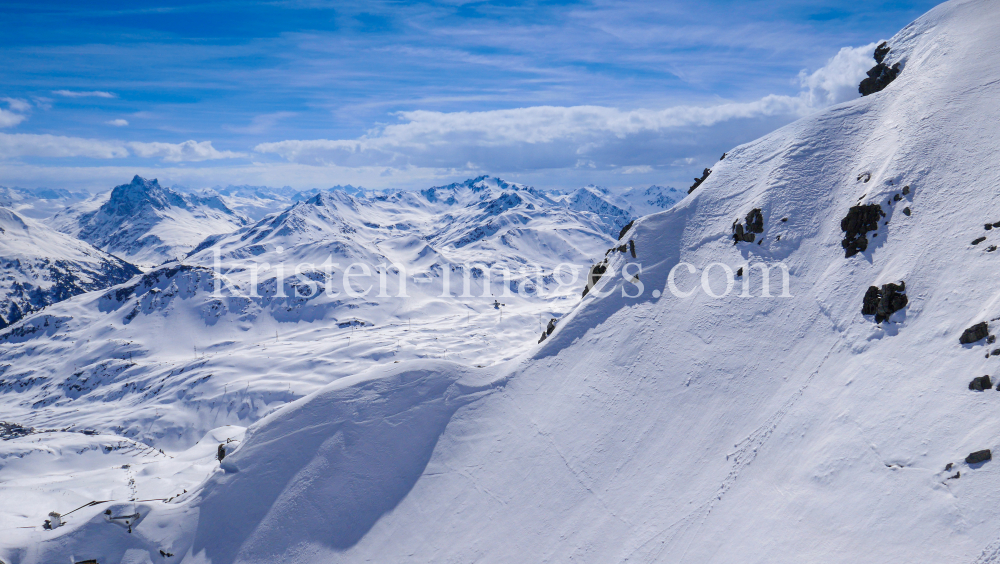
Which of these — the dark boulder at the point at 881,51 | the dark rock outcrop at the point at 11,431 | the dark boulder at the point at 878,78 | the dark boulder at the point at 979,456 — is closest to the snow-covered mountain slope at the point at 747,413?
the dark boulder at the point at 979,456

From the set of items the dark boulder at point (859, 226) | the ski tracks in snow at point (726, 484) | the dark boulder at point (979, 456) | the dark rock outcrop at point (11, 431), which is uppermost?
the dark boulder at point (859, 226)

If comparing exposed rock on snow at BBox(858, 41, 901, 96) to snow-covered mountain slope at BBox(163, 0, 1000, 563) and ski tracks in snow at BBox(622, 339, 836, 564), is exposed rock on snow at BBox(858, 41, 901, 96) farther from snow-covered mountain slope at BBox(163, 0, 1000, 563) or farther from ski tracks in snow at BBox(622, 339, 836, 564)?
ski tracks in snow at BBox(622, 339, 836, 564)

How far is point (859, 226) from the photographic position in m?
40.6

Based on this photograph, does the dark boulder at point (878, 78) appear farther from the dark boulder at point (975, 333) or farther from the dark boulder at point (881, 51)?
the dark boulder at point (975, 333)

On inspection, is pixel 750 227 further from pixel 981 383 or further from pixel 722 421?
pixel 981 383

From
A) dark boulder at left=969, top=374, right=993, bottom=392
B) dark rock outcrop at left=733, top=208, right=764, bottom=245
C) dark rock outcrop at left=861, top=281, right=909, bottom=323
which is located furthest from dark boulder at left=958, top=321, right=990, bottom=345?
dark rock outcrop at left=733, top=208, right=764, bottom=245

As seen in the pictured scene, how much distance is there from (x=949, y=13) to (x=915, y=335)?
177 ft

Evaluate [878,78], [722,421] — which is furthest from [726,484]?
[878,78]

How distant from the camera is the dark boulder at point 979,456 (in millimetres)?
22061

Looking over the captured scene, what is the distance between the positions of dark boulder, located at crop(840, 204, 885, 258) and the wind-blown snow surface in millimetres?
857

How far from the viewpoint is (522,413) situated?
41.8 m

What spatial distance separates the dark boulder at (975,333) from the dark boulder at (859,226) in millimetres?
13141

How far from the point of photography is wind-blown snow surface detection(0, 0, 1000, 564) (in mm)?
25438

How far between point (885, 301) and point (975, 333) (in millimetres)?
6262
